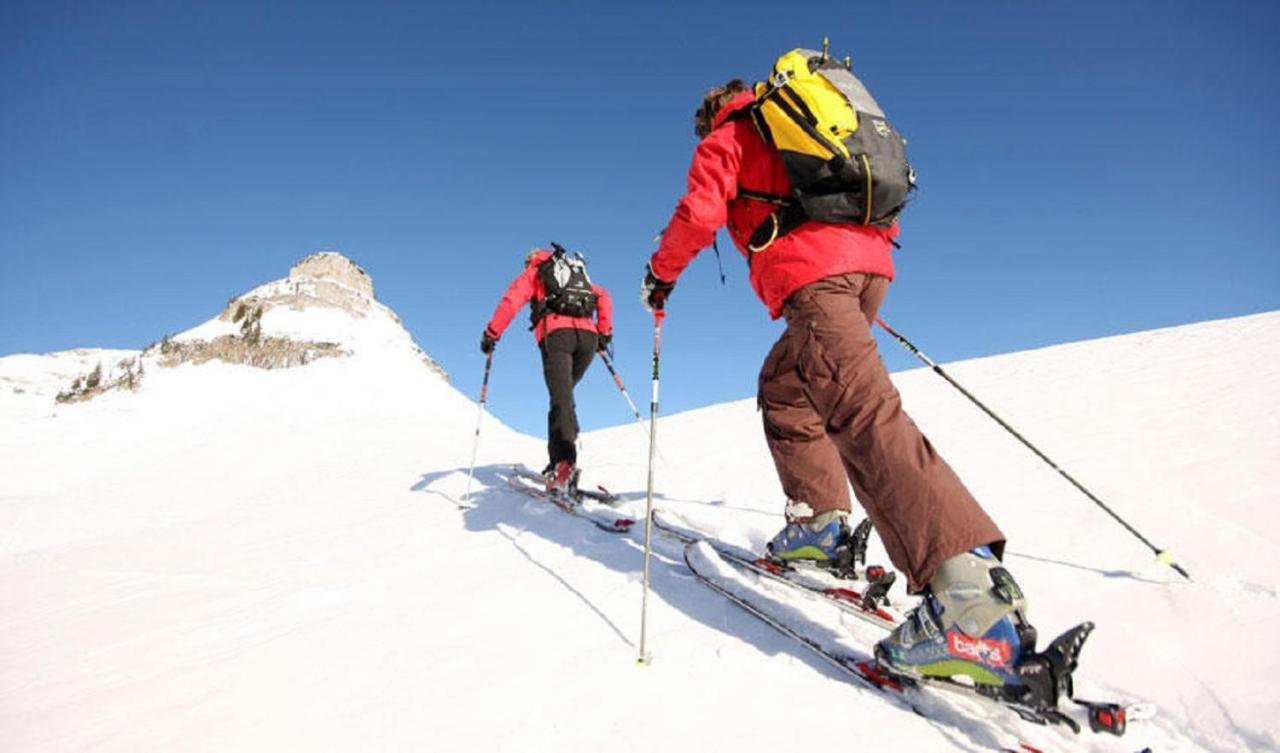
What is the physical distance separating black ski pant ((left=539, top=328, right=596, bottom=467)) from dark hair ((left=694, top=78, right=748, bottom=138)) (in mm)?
3190

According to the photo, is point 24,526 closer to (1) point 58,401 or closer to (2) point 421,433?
(2) point 421,433

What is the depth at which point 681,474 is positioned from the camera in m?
6.74

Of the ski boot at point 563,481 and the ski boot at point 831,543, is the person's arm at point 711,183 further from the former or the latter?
the ski boot at point 563,481

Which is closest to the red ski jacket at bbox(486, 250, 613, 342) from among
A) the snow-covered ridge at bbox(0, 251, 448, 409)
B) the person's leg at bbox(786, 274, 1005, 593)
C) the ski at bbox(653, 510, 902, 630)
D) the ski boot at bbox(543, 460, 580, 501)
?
the ski boot at bbox(543, 460, 580, 501)

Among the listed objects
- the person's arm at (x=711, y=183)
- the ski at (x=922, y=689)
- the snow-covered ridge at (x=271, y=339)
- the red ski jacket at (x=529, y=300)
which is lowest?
the ski at (x=922, y=689)

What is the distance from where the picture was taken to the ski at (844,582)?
2.69 m

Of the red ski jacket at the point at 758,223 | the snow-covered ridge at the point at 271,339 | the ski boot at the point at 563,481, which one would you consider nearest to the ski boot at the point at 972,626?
the red ski jacket at the point at 758,223

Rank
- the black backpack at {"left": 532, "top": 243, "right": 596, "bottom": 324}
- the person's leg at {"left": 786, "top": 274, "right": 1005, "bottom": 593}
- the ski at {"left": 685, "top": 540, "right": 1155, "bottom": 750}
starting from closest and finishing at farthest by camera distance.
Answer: the ski at {"left": 685, "top": 540, "right": 1155, "bottom": 750} < the person's leg at {"left": 786, "top": 274, "right": 1005, "bottom": 593} < the black backpack at {"left": 532, "top": 243, "right": 596, "bottom": 324}

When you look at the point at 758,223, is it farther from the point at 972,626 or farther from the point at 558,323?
the point at 558,323

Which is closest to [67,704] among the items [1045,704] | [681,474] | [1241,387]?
[1045,704]

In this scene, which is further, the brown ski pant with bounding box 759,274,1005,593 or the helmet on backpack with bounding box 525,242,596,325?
the helmet on backpack with bounding box 525,242,596,325

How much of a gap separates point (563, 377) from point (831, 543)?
11.9 feet

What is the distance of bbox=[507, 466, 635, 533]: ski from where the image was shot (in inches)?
183

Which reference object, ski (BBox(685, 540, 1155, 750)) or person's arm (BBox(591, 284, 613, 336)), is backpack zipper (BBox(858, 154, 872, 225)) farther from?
person's arm (BBox(591, 284, 613, 336))
